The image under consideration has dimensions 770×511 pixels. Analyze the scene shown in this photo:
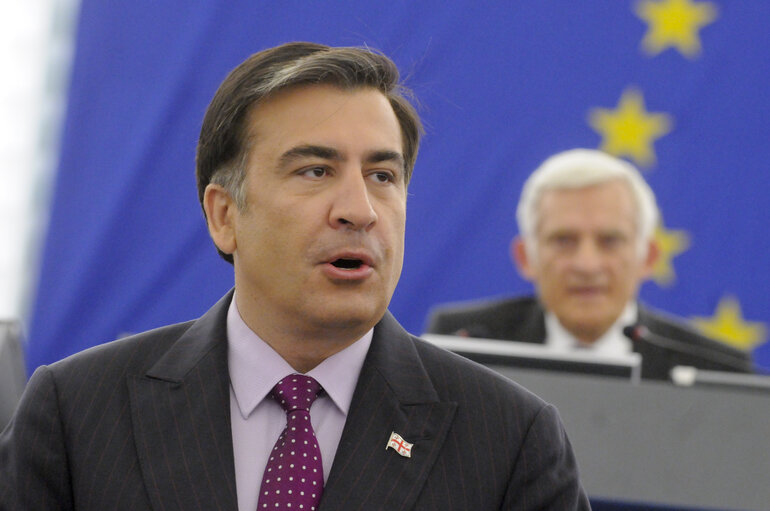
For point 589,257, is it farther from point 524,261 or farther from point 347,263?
point 347,263

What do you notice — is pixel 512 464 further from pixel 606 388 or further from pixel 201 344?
pixel 606 388

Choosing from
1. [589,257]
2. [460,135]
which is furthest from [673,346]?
[460,135]

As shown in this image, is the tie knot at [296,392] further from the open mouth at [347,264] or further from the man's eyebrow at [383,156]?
the man's eyebrow at [383,156]

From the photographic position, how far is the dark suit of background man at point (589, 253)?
12.0ft

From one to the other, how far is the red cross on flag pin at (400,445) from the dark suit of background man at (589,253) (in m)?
2.22

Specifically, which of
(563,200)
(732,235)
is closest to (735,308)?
(732,235)

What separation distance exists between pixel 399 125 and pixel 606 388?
1.11 meters

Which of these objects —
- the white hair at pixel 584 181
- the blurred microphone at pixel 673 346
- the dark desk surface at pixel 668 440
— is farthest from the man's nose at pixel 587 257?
the dark desk surface at pixel 668 440

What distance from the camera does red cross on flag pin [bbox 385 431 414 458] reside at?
4.88ft

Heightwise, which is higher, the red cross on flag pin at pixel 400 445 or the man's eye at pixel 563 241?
the man's eye at pixel 563 241

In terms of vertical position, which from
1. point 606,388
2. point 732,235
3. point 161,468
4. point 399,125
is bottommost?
point 161,468

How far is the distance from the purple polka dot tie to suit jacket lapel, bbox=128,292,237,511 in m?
Answer: 0.05

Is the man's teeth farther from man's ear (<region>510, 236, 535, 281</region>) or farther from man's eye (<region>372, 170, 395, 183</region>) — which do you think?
man's ear (<region>510, 236, 535, 281</region>)

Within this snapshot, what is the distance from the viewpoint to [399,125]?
1.64 metres
